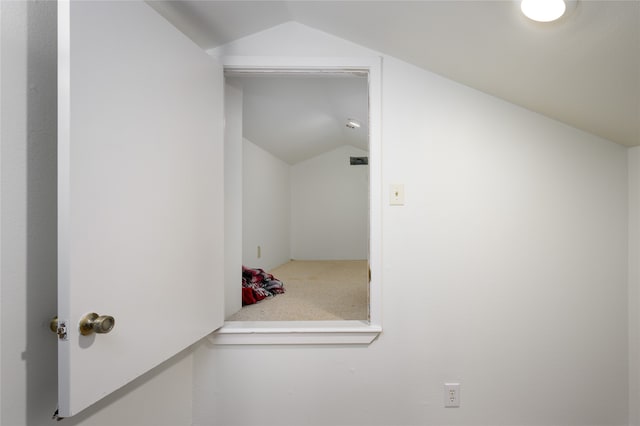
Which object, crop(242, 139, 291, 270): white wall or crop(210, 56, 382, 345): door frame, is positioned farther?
crop(242, 139, 291, 270): white wall

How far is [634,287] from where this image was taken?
1513 mm

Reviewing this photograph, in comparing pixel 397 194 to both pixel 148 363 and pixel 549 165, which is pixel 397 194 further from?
pixel 148 363

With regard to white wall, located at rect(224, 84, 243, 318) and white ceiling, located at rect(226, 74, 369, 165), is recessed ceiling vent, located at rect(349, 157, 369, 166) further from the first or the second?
white wall, located at rect(224, 84, 243, 318)

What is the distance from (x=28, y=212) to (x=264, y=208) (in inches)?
105

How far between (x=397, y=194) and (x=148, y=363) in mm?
1242

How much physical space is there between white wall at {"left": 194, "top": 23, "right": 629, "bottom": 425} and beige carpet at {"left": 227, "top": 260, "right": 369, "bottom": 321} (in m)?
0.26

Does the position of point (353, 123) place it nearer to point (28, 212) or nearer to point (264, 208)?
point (264, 208)

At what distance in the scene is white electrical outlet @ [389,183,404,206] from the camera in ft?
5.05

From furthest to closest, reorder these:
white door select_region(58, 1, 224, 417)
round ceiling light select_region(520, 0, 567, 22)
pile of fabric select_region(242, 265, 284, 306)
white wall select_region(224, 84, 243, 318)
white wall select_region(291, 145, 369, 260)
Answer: white wall select_region(291, 145, 369, 260), pile of fabric select_region(242, 265, 284, 306), white wall select_region(224, 84, 243, 318), round ceiling light select_region(520, 0, 567, 22), white door select_region(58, 1, 224, 417)

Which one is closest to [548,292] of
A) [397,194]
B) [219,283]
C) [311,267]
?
[397,194]

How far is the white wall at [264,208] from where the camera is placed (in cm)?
305

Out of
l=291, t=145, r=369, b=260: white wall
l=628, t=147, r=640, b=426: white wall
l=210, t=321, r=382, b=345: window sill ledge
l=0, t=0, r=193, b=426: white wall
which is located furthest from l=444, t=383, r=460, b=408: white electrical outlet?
l=291, t=145, r=369, b=260: white wall

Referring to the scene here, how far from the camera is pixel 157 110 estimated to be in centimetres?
109

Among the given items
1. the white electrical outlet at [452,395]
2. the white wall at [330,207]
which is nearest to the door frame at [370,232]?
the white electrical outlet at [452,395]
